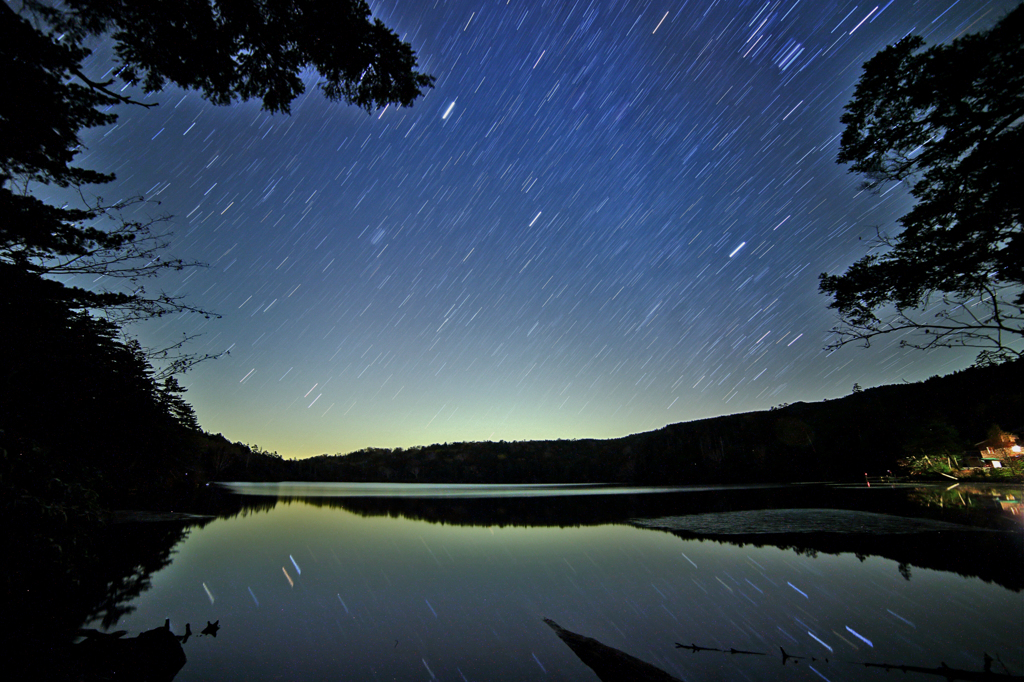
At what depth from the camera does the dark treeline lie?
59.2 m

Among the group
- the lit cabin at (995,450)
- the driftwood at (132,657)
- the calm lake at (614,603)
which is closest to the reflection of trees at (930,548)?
the calm lake at (614,603)

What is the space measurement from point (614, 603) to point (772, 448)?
143154 millimetres

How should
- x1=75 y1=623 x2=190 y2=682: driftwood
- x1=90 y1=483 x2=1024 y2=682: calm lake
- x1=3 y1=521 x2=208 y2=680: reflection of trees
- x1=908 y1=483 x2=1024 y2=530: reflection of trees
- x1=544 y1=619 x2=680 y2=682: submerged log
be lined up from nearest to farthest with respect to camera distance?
x1=3 y1=521 x2=208 y2=680: reflection of trees < x1=75 y1=623 x2=190 y2=682: driftwood < x1=544 y1=619 x2=680 y2=682: submerged log < x1=90 y1=483 x2=1024 y2=682: calm lake < x1=908 y1=483 x2=1024 y2=530: reflection of trees

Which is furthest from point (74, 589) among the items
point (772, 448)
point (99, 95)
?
point (772, 448)

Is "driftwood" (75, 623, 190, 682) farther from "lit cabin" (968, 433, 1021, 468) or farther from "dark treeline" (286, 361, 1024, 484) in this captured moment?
"lit cabin" (968, 433, 1021, 468)

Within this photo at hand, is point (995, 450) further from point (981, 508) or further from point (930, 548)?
point (930, 548)

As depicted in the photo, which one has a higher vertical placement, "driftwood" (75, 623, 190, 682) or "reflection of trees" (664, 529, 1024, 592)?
"driftwood" (75, 623, 190, 682)

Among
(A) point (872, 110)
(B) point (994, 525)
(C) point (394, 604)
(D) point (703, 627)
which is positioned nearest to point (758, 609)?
(D) point (703, 627)

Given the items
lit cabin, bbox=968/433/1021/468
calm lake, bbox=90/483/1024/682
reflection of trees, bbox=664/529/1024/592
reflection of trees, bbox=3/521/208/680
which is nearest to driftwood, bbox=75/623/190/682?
reflection of trees, bbox=3/521/208/680

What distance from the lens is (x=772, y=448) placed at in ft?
414

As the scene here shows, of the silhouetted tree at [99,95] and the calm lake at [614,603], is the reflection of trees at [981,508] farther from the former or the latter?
the silhouetted tree at [99,95]

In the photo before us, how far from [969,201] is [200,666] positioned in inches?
680

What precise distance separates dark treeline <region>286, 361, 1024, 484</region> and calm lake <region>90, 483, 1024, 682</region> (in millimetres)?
6226

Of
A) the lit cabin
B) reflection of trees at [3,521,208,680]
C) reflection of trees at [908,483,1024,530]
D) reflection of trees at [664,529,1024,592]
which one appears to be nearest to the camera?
reflection of trees at [3,521,208,680]
